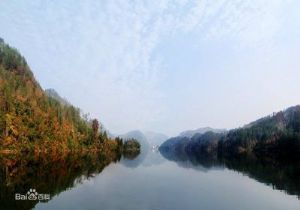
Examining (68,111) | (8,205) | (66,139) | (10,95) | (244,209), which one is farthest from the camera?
(68,111)

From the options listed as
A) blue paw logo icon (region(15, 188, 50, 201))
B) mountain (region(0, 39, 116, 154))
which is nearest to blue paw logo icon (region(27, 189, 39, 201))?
blue paw logo icon (region(15, 188, 50, 201))

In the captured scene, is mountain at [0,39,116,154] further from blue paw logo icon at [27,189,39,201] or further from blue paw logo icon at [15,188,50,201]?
blue paw logo icon at [15,188,50,201]

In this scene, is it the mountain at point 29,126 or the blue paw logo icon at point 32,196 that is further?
the mountain at point 29,126

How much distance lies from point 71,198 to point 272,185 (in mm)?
39117

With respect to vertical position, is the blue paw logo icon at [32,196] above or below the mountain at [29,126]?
below

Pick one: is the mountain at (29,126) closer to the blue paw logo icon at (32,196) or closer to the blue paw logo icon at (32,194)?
the blue paw logo icon at (32,194)

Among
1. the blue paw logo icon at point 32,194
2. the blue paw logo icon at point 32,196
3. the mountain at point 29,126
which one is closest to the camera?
the blue paw logo icon at point 32,196

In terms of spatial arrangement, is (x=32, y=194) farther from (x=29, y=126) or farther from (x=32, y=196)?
(x=29, y=126)

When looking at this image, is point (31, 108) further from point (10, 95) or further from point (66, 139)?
point (66, 139)

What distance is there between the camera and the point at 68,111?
197m

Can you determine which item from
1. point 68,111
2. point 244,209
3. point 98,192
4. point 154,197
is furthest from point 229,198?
point 68,111

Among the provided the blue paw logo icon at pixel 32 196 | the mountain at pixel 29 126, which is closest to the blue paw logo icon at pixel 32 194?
the blue paw logo icon at pixel 32 196

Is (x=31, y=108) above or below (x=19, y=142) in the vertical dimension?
above

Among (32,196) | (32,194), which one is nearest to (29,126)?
(32,194)
